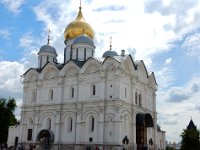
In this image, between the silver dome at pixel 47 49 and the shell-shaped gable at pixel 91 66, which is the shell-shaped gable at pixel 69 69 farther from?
the silver dome at pixel 47 49

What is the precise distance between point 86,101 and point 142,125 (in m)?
6.00

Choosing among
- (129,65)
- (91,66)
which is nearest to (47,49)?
(91,66)

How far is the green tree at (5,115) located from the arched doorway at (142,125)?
1924 centimetres

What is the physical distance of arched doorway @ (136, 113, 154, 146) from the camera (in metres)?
30.6

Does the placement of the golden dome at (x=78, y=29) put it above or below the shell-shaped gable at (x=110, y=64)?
above

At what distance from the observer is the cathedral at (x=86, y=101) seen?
29.2 meters

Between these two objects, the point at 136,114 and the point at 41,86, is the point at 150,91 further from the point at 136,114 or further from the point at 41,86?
the point at 41,86

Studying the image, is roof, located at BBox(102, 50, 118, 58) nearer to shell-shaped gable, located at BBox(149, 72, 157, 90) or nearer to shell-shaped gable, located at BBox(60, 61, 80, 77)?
shell-shaped gable, located at BBox(60, 61, 80, 77)

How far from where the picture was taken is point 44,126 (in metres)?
33.0

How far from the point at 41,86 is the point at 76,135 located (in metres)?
7.45

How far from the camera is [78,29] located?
121 feet

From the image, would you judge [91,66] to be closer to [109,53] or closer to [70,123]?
[109,53]

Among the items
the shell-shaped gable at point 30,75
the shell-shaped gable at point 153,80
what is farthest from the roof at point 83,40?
the shell-shaped gable at point 153,80

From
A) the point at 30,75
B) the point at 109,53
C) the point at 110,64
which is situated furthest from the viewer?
the point at 30,75
